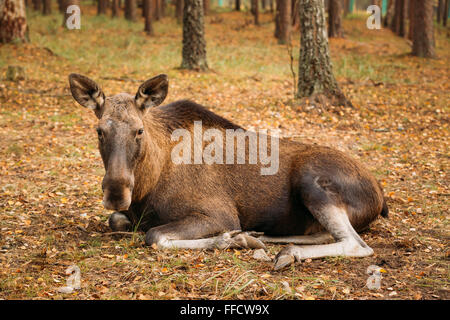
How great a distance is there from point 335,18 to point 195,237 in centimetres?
2340

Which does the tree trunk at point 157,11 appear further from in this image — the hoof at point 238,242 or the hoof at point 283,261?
the hoof at point 283,261

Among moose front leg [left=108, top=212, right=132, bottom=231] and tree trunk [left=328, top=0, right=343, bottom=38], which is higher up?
tree trunk [left=328, top=0, right=343, bottom=38]

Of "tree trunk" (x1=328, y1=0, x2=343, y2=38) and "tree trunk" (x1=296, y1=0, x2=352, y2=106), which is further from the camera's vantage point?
"tree trunk" (x1=328, y1=0, x2=343, y2=38)

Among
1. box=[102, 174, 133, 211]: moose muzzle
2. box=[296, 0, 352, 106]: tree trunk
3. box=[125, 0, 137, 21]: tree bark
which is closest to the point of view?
box=[102, 174, 133, 211]: moose muzzle

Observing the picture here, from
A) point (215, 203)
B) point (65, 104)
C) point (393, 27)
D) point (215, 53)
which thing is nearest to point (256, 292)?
point (215, 203)

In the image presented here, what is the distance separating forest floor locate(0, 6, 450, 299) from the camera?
4.34 m

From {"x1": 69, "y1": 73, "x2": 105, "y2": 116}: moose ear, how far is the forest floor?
4.96 ft

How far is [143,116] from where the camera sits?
530 centimetres

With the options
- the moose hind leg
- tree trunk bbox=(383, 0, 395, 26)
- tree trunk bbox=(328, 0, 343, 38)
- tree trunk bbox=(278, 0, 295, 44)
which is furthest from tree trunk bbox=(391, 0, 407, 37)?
the moose hind leg

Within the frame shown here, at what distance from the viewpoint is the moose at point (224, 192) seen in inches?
201

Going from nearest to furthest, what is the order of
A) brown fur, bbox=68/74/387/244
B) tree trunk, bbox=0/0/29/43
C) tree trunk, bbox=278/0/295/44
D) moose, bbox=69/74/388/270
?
moose, bbox=69/74/388/270
brown fur, bbox=68/74/387/244
tree trunk, bbox=0/0/29/43
tree trunk, bbox=278/0/295/44

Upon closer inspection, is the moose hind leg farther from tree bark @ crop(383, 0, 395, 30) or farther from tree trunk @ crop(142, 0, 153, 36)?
tree bark @ crop(383, 0, 395, 30)

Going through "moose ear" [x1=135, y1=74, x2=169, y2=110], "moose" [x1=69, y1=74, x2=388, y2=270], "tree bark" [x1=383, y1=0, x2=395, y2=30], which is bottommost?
"moose" [x1=69, y1=74, x2=388, y2=270]
